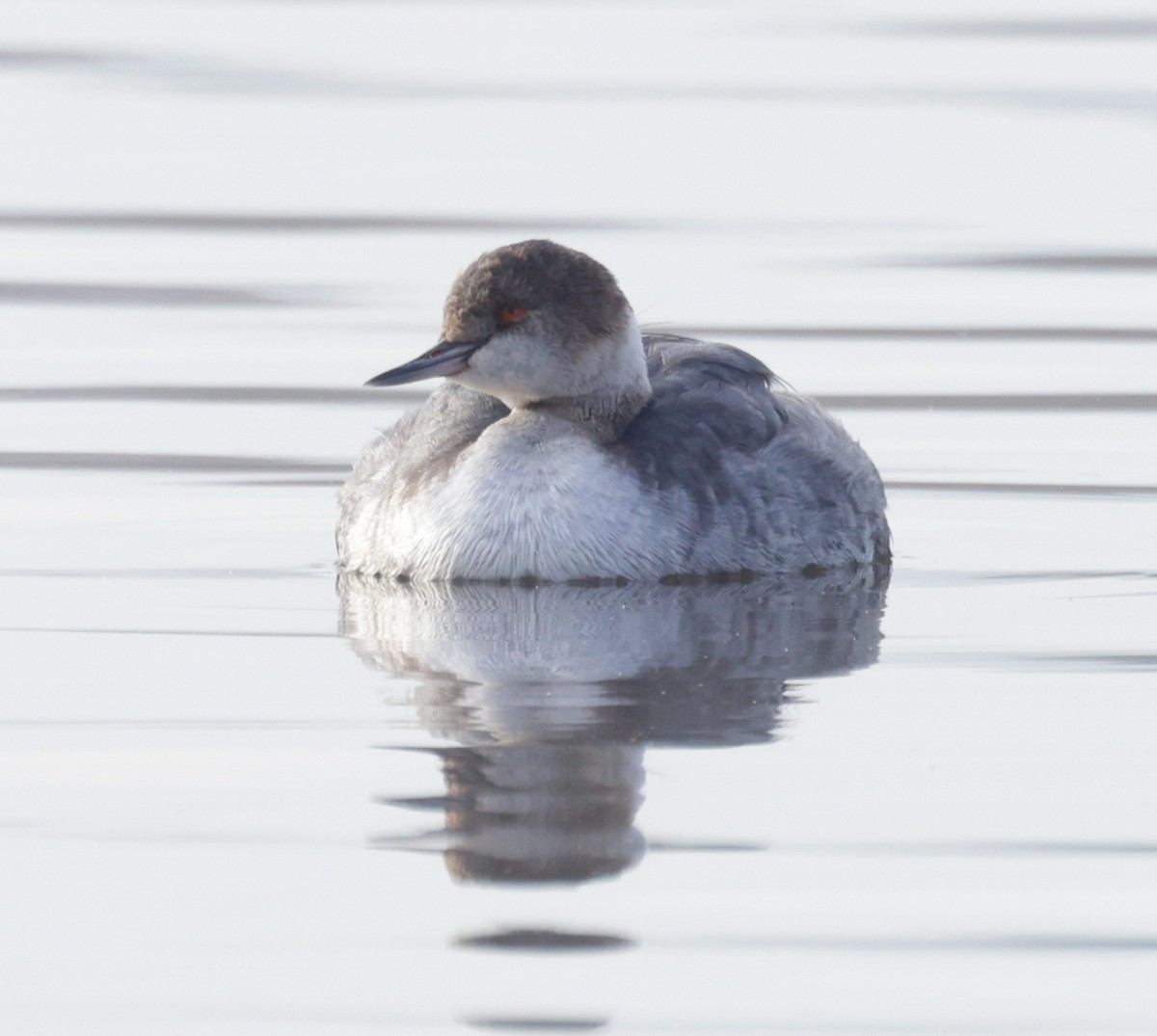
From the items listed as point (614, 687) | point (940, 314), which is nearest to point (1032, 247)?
point (940, 314)

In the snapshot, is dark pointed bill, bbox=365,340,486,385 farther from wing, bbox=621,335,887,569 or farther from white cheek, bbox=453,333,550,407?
wing, bbox=621,335,887,569

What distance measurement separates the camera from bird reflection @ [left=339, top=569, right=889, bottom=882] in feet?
18.6

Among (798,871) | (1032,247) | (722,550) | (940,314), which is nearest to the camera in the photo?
(798,871)

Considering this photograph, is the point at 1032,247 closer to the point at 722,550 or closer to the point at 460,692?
the point at 722,550

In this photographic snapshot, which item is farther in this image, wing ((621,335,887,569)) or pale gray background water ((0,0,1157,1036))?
wing ((621,335,887,569))

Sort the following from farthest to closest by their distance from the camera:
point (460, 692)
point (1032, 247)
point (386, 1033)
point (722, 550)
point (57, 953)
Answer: point (1032, 247) → point (722, 550) → point (460, 692) → point (57, 953) → point (386, 1033)

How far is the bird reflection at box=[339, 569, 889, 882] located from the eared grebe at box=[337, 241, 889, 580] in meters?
0.10

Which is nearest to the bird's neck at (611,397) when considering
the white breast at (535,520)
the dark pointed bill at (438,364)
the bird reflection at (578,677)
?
the white breast at (535,520)

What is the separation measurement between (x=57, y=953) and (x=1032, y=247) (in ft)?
34.2

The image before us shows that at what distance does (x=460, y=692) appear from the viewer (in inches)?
272

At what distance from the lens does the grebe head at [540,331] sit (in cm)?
879

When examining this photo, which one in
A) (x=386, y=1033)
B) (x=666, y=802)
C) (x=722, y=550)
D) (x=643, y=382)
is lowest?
(x=386, y=1033)

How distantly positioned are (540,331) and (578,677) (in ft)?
6.47

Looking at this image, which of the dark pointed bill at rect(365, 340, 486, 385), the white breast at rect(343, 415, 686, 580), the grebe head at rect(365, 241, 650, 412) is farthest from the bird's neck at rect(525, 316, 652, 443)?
the dark pointed bill at rect(365, 340, 486, 385)
